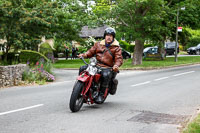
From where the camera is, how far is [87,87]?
7320mm

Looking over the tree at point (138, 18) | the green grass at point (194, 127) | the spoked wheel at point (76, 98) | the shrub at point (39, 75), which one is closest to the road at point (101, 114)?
the spoked wheel at point (76, 98)

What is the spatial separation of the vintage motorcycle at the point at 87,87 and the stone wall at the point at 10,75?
20.7ft

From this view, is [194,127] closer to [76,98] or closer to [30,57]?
[76,98]

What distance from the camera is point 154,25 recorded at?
25.4 metres

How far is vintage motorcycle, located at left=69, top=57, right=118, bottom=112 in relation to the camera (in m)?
7.03

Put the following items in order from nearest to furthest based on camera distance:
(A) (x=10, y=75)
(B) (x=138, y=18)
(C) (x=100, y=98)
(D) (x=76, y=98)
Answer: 1. (D) (x=76, y=98)
2. (C) (x=100, y=98)
3. (A) (x=10, y=75)
4. (B) (x=138, y=18)

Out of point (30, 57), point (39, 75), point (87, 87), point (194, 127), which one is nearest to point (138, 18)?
point (30, 57)

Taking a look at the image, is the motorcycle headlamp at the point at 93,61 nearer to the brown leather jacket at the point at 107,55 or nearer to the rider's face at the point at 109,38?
the brown leather jacket at the point at 107,55

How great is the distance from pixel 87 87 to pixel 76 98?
44cm

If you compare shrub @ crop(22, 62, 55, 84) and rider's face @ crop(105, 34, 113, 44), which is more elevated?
rider's face @ crop(105, 34, 113, 44)

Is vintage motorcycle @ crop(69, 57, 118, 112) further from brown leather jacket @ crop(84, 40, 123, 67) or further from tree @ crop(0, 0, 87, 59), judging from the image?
tree @ crop(0, 0, 87, 59)

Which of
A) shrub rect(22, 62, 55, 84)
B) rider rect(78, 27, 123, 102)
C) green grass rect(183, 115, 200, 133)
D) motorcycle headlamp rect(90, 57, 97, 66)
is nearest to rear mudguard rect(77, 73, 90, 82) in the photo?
motorcycle headlamp rect(90, 57, 97, 66)

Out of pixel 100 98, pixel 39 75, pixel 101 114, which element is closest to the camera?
pixel 101 114

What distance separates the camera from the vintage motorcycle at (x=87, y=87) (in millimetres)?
7031
